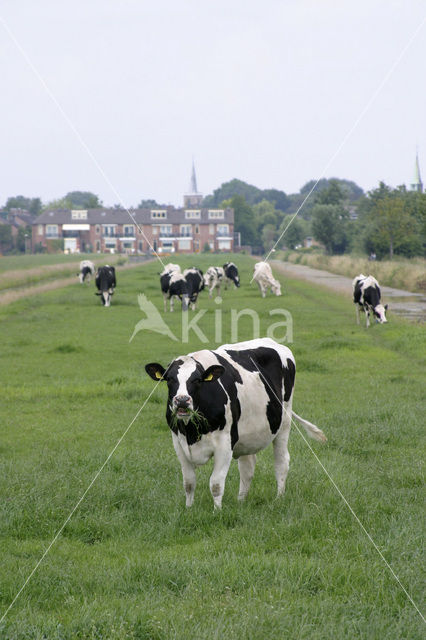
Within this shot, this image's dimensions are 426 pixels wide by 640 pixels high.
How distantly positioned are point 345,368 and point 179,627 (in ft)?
40.3

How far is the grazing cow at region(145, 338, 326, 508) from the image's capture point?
668cm

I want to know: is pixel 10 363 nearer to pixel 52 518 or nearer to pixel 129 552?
pixel 52 518

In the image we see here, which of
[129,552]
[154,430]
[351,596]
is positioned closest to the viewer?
[351,596]

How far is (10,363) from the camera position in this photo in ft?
57.8

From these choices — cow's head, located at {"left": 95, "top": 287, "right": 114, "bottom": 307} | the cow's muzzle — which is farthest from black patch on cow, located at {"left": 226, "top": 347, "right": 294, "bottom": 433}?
cow's head, located at {"left": 95, "top": 287, "right": 114, "bottom": 307}

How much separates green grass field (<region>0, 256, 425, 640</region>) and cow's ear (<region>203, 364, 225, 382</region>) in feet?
4.20

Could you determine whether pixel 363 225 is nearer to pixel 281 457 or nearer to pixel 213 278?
pixel 213 278

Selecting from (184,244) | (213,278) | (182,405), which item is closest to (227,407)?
(182,405)

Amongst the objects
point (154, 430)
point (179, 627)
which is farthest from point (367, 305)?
point (179, 627)

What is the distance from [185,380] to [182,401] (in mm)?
297

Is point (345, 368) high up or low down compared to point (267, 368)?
down

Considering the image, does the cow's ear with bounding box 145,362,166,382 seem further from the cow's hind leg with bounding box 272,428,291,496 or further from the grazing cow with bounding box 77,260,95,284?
the grazing cow with bounding box 77,260,95,284

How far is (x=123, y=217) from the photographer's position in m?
154

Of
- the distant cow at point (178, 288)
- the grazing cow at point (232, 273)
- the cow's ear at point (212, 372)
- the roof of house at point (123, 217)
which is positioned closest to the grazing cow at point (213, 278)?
the grazing cow at point (232, 273)
